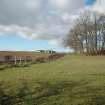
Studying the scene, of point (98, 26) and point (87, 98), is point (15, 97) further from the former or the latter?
point (98, 26)

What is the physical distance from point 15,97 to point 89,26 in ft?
224

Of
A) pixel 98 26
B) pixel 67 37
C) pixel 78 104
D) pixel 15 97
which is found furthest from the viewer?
pixel 67 37

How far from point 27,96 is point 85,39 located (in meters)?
67.6

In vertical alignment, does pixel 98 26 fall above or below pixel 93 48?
above

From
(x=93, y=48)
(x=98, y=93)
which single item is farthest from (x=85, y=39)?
(x=98, y=93)

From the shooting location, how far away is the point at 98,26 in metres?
74.4

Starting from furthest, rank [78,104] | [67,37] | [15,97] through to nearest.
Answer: [67,37]
[15,97]
[78,104]

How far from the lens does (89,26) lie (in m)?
75.4

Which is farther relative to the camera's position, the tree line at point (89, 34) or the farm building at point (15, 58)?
the tree line at point (89, 34)

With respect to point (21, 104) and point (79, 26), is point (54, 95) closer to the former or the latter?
point (21, 104)

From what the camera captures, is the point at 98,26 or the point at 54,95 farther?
the point at 98,26

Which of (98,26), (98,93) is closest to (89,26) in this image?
(98,26)

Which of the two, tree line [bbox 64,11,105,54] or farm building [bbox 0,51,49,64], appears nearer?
farm building [bbox 0,51,49,64]

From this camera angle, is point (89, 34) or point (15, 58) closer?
point (15, 58)
